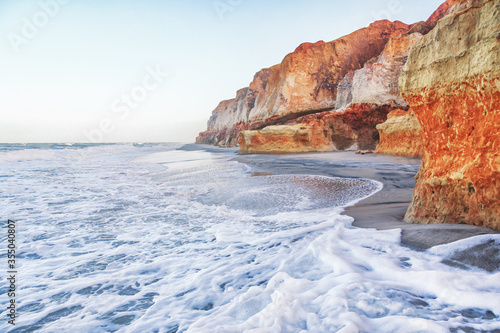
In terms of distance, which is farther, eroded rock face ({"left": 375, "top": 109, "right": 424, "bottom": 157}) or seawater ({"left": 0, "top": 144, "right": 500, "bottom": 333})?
eroded rock face ({"left": 375, "top": 109, "right": 424, "bottom": 157})

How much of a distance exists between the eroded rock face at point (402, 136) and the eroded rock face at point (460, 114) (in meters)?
7.72

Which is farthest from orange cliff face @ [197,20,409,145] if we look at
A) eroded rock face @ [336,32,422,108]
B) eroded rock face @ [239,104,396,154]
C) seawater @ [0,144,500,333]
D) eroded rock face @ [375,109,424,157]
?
seawater @ [0,144,500,333]

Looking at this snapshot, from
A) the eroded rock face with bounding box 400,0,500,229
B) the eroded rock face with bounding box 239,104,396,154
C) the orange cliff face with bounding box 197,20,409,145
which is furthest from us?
the orange cliff face with bounding box 197,20,409,145

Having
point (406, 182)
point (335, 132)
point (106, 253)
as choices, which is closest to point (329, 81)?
point (335, 132)

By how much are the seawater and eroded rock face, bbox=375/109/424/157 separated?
8240 mm

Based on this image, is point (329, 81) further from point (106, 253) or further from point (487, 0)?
point (106, 253)

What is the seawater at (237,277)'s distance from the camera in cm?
137

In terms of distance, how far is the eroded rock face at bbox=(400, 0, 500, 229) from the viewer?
2.00m

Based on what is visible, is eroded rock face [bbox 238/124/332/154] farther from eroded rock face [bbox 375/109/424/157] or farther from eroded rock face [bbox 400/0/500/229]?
eroded rock face [bbox 400/0/500/229]

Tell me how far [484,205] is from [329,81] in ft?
71.6

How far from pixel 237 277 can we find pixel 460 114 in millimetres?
2426

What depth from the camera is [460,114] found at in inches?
90.8

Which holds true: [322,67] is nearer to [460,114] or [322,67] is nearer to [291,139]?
[291,139]

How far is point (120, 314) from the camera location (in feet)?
4.97
